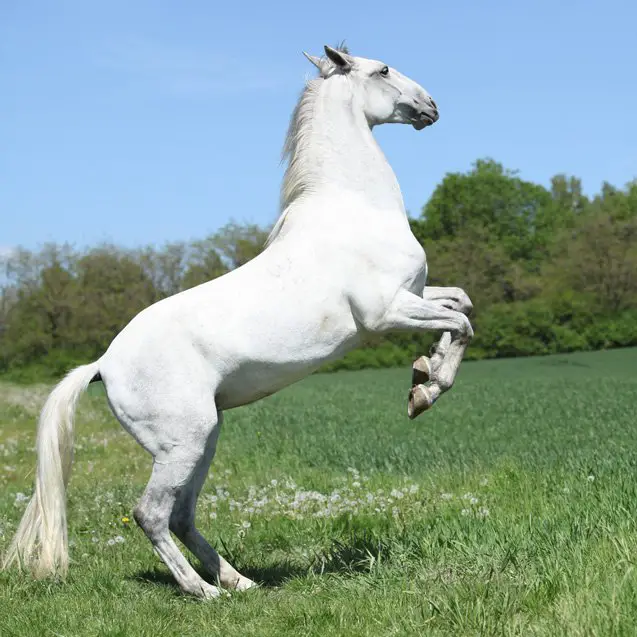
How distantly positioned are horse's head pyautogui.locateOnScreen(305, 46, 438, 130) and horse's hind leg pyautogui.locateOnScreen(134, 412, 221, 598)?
222 centimetres

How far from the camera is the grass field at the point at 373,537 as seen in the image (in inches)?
157

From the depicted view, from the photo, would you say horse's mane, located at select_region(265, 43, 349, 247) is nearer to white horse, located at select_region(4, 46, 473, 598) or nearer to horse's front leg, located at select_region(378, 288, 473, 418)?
white horse, located at select_region(4, 46, 473, 598)

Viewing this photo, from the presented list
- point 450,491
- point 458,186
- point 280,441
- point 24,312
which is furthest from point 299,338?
point 458,186

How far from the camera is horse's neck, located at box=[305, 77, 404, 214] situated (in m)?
5.39

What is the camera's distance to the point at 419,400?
506 centimetres

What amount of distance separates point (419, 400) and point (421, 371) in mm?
199

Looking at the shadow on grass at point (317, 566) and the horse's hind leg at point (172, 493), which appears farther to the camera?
the shadow on grass at point (317, 566)

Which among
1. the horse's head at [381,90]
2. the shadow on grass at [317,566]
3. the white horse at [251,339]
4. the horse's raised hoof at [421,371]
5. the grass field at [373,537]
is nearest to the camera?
the grass field at [373,537]

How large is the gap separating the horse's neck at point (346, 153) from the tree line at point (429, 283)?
99.8 feet

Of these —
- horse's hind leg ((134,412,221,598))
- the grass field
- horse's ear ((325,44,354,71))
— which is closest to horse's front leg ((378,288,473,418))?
the grass field

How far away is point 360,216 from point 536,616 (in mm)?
2497

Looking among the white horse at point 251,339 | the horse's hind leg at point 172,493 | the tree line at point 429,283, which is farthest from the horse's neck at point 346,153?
the tree line at point 429,283

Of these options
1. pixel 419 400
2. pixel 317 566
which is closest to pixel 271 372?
pixel 419 400

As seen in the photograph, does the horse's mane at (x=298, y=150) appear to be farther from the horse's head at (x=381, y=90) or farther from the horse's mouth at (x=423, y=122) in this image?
the horse's mouth at (x=423, y=122)
